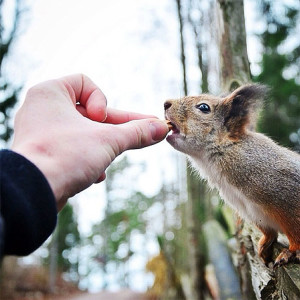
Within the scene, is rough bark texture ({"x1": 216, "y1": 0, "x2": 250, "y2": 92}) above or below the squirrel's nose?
above

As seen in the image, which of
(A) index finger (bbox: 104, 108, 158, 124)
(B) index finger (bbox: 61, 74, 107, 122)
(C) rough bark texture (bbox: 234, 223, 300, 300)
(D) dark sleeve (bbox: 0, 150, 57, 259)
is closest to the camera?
(D) dark sleeve (bbox: 0, 150, 57, 259)

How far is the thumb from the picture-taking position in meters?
1.32

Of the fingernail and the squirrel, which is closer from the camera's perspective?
the fingernail

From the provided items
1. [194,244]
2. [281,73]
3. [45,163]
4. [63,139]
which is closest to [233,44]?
[63,139]

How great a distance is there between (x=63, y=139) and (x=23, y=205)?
0.30 m

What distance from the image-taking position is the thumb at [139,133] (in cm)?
132

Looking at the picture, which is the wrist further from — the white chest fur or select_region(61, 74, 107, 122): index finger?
the white chest fur

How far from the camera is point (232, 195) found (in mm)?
2227

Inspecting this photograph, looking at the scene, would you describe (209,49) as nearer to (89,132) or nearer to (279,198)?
(279,198)

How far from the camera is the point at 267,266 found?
204cm

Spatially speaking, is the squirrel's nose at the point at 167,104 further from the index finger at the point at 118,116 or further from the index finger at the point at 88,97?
the index finger at the point at 88,97

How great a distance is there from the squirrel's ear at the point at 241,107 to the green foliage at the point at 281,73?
19.0ft

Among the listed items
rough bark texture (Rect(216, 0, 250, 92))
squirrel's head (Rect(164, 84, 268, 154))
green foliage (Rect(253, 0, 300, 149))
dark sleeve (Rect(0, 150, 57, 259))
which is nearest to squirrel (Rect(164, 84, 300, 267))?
squirrel's head (Rect(164, 84, 268, 154))

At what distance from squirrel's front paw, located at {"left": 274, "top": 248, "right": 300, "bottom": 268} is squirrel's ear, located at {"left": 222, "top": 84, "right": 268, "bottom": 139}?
2.38 feet
